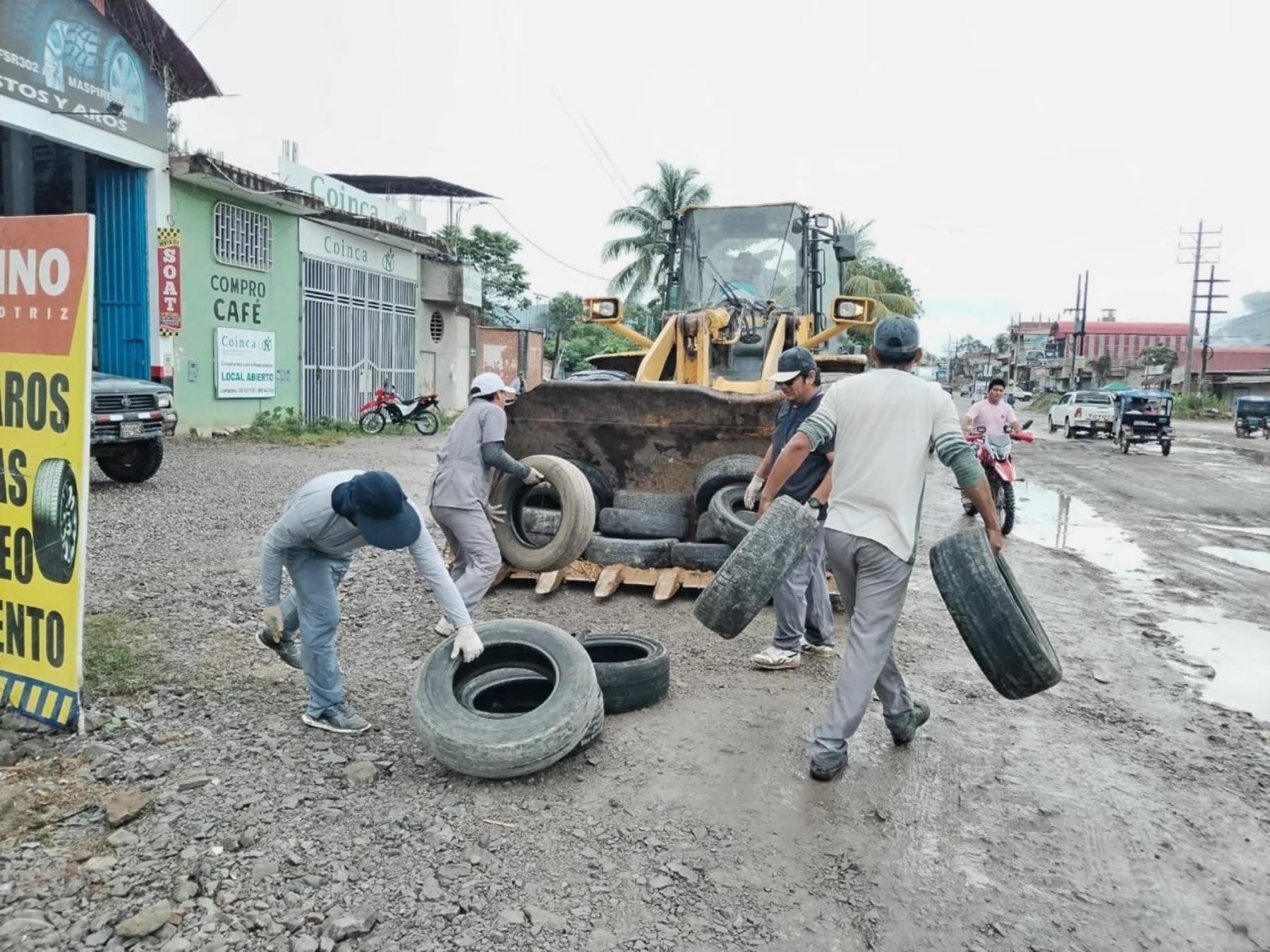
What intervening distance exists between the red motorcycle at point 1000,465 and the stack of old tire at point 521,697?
21.3ft

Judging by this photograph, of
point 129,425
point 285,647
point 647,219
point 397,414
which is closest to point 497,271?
point 647,219

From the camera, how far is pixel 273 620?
13.8 ft

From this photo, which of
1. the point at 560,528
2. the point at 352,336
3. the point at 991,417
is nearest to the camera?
the point at 560,528

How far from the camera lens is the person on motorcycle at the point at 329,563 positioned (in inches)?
143

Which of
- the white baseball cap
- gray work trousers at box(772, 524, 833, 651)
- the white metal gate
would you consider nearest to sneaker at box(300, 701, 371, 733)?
the white baseball cap

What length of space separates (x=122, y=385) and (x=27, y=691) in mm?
7450

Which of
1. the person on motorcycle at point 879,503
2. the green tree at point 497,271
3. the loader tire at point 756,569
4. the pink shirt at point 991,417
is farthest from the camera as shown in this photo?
the green tree at point 497,271

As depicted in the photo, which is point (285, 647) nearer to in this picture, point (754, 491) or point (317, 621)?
point (317, 621)

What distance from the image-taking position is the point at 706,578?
6.57m

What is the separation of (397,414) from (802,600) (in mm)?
17228

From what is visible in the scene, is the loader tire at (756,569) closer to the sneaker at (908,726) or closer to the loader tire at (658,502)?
the sneaker at (908,726)

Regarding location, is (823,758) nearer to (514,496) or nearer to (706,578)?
(706,578)

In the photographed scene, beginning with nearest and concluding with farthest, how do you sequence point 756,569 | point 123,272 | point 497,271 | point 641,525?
point 756,569 → point 641,525 → point 123,272 → point 497,271

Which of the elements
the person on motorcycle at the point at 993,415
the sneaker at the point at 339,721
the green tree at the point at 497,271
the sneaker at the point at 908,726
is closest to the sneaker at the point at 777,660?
the sneaker at the point at 908,726
